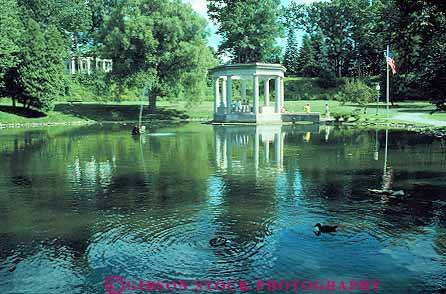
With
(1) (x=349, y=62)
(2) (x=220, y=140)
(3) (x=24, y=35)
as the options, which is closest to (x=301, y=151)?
(2) (x=220, y=140)

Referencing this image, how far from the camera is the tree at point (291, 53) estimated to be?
91.0m

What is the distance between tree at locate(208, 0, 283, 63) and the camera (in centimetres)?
8156

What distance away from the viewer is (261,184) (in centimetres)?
1518

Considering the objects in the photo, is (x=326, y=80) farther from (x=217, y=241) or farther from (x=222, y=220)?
(x=217, y=241)

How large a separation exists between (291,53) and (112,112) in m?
48.8

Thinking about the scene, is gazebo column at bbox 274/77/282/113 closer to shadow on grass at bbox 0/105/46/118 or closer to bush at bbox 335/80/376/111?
bush at bbox 335/80/376/111

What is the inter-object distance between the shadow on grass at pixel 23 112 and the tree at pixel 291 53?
50703mm

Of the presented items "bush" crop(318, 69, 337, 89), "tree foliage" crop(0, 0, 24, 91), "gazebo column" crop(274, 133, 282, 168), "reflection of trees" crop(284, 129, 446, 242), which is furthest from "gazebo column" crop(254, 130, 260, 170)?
"bush" crop(318, 69, 337, 89)

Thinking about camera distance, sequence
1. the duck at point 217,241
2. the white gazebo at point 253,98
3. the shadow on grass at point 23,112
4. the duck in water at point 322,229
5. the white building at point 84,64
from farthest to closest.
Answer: the white building at point 84,64, the shadow on grass at point 23,112, the white gazebo at point 253,98, the duck in water at point 322,229, the duck at point 217,241

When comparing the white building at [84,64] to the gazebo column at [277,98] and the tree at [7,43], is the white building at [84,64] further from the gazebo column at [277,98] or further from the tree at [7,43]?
the gazebo column at [277,98]

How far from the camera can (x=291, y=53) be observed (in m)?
94.6

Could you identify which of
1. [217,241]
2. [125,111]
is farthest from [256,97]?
[217,241]

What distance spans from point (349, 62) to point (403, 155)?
71529 mm

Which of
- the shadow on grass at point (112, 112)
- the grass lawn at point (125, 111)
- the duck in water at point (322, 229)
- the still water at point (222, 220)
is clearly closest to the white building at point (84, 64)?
the shadow on grass at point (112, 112)
